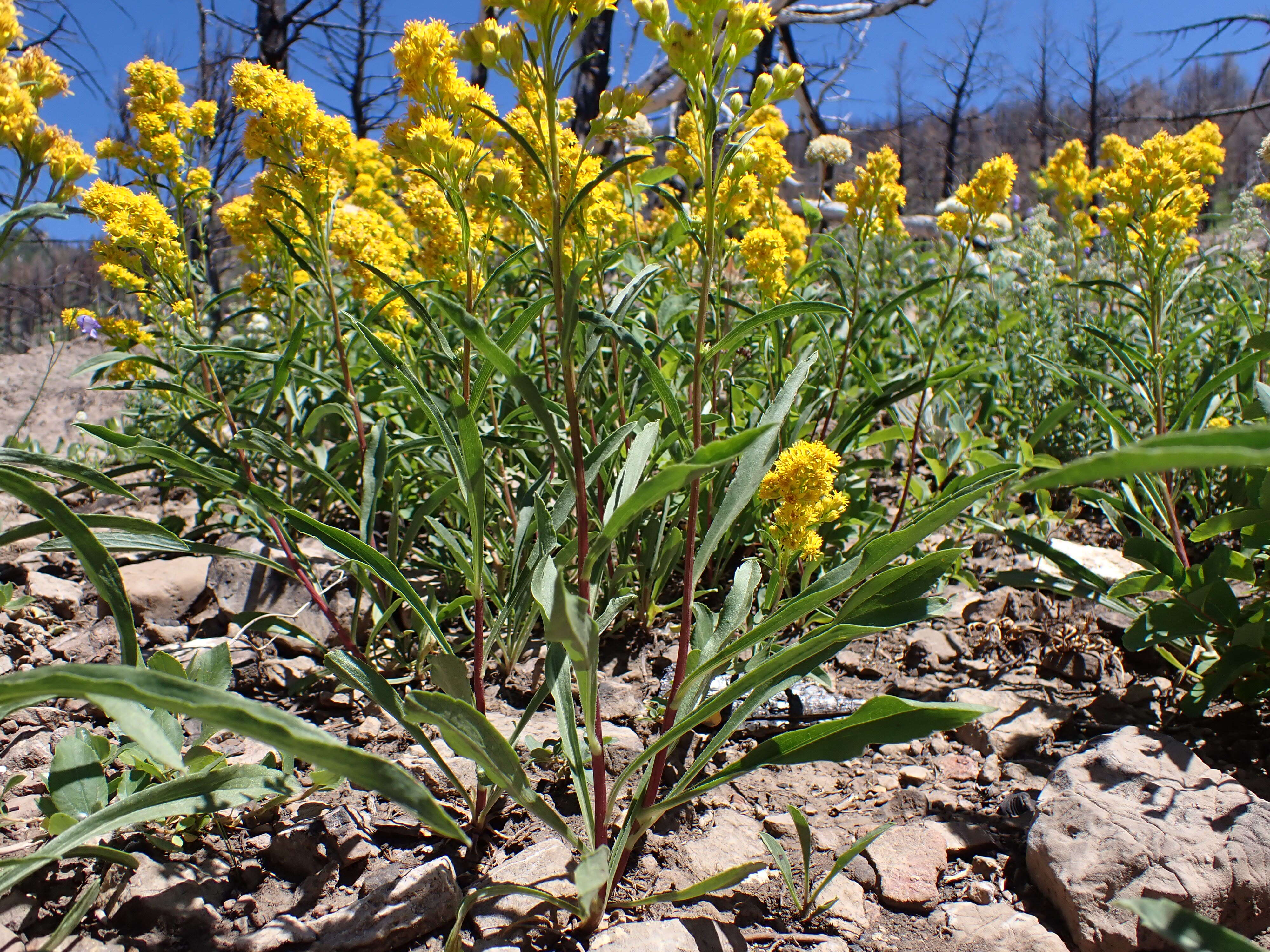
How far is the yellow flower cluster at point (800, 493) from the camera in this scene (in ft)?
4.71

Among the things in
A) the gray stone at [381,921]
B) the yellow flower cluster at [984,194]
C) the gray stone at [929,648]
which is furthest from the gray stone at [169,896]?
the yellow flower cluster at [984,194]

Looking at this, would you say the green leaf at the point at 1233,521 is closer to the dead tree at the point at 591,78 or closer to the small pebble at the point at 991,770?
the small pebble at the point at 991,770

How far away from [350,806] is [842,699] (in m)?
1.17

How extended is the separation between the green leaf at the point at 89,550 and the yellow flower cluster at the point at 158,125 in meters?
1.60

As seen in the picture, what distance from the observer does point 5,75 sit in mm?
1942

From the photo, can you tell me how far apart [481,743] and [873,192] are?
2298mm

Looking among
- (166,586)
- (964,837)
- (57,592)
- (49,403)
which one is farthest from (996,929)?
(49,403)

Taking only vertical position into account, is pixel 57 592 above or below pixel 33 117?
below

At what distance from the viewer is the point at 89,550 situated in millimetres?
1146

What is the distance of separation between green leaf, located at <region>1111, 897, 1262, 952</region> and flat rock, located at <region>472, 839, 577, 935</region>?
82 cm

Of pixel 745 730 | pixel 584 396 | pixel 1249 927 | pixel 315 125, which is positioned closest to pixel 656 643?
pixel 745 730

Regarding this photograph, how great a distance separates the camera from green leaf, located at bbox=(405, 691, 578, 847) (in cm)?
105

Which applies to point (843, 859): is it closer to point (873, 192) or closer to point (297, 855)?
point (297, 855)

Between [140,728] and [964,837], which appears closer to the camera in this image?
[140,728]
